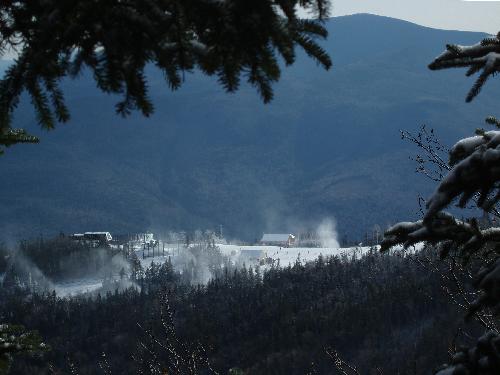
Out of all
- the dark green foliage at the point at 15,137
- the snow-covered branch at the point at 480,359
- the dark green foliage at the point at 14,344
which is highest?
the dark green foliage at the point at 15,137

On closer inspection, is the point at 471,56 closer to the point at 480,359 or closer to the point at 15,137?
the point at 480,359

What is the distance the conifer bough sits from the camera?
4.32 m

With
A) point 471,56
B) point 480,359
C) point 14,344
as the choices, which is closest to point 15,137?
point 14,344

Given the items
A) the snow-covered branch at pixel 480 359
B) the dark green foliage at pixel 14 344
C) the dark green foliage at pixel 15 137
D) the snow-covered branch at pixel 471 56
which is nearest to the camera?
the snow-covered branch at pixel 480 359

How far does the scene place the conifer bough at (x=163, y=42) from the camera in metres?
4.32

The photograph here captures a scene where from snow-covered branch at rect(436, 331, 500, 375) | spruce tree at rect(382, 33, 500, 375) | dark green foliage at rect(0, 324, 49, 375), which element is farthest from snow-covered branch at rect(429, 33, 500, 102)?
dark green foliage at rect(0, 324, 49, 375)

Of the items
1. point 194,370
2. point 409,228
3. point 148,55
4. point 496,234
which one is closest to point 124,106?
point 148,55

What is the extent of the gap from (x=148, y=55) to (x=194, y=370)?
33.8 ft

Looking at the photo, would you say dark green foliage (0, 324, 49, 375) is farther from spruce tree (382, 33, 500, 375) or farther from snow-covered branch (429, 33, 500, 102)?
snow-covered branch (429, 33, 500, 102)

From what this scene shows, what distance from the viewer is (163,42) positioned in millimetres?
4453

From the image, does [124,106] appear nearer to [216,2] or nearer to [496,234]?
[216,2]

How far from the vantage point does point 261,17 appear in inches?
170

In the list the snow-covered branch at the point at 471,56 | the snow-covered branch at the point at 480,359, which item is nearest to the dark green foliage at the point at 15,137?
the snow-covered branch at the point at 471,56

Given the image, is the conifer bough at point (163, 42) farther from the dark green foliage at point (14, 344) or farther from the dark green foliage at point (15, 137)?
the dark green foliage at point (14, 344)
